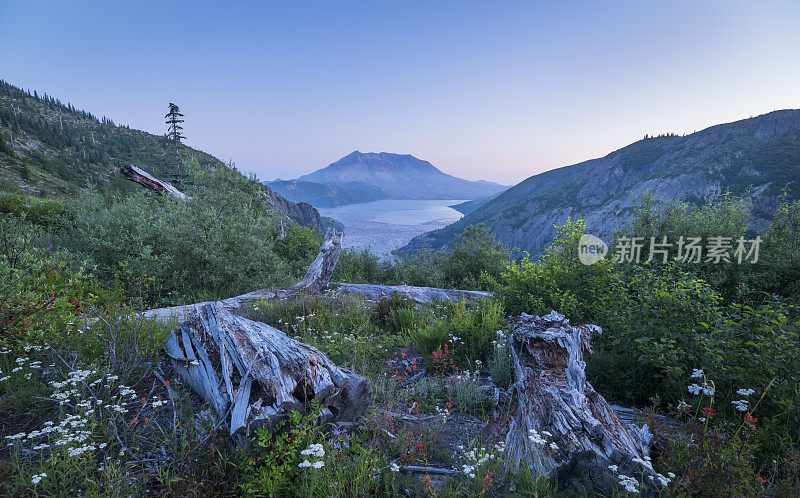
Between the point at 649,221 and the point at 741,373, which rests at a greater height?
the point at 649,221

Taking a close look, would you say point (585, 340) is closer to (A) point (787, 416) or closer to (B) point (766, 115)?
(A) point (787, 416)

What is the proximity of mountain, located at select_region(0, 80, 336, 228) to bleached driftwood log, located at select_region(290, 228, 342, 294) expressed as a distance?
93.2 feet

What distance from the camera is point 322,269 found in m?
10.6

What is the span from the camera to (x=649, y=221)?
1055 cm

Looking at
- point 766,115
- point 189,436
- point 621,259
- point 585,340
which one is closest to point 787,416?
point 585,340

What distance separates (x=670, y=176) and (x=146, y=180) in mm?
145378

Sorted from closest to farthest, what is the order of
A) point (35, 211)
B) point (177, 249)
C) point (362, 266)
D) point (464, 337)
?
point (464, 337) → point (177, 249) → point (35, 211) → point (362, 266)

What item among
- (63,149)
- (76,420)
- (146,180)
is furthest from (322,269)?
(63,149)

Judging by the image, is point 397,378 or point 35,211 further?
point 35,211

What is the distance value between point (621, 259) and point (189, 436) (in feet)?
38.9

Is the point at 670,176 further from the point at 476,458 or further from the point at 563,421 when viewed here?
the point at 476,458

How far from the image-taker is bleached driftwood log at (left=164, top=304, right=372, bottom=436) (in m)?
3.12

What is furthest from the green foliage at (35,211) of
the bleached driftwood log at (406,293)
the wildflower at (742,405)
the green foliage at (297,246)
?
the wildflower at (742,405)

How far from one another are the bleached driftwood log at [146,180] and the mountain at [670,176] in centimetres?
5790
